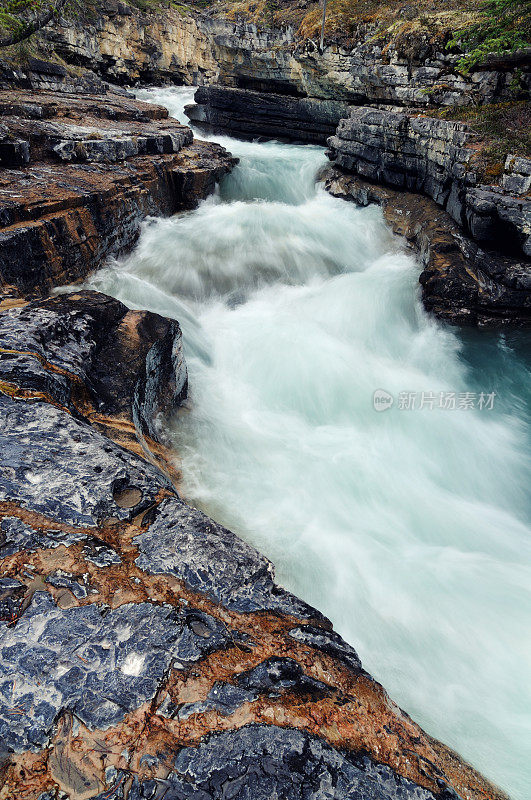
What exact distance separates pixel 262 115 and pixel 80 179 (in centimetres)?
1441

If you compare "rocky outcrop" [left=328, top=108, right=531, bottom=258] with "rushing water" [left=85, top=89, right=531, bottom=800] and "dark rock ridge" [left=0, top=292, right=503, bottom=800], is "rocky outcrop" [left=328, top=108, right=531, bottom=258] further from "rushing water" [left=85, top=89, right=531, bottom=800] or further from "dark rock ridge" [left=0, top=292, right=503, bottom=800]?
"dark rock ridge" [left=0, top=292, right=503, bottom=800]

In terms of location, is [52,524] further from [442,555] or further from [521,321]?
[521,321]

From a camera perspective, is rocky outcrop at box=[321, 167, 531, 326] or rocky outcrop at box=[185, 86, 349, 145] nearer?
rocky outcrop at box=[321, 167, 531, 326]

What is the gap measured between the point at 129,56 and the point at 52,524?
34220mm

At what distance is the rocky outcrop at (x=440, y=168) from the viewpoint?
818cm

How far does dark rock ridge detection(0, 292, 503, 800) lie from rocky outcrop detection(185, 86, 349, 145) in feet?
65.0

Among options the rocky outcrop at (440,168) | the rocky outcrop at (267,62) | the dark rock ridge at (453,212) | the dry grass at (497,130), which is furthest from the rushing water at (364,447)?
the rocky outcrop at (267,62)

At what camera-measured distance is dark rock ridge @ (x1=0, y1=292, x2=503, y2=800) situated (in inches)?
63.4

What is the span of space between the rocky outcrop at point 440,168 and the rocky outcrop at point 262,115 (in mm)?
5090

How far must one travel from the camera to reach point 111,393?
13.4 ft

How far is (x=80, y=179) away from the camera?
832 cm

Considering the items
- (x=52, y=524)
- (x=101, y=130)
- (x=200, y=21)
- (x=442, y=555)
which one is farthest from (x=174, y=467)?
(x=200, y=21)

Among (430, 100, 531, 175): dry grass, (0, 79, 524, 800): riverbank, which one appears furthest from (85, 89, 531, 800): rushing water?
(430, 100, 531, 175): dry grass

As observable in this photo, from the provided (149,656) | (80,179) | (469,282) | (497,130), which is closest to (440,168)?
(497,130)
